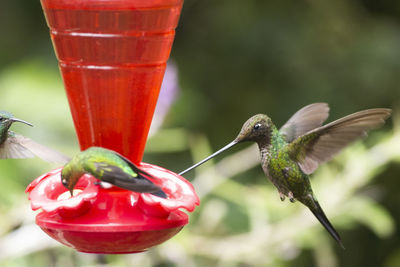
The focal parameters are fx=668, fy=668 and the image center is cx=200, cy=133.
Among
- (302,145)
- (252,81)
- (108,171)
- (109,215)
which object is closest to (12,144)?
(109,215)

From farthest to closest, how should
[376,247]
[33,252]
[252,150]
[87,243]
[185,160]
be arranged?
[376,247] < [185,160] < [252,150] < [33,252] < [87,243]

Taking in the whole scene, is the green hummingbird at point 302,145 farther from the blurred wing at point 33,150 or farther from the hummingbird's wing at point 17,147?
the hummingbird's wing at point 17,147

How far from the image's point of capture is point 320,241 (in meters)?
4.49

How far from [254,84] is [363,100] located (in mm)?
1021

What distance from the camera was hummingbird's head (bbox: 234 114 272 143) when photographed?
7.68ft

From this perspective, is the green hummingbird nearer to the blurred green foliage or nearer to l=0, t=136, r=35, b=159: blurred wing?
l=0, t=136, r=35, b=159: blurred wing

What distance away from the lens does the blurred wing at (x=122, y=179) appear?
1909 mm

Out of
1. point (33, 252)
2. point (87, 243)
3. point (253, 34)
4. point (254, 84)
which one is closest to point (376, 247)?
Result: point (254, 84)

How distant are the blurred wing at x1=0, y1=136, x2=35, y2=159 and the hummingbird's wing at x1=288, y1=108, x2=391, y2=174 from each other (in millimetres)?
1072

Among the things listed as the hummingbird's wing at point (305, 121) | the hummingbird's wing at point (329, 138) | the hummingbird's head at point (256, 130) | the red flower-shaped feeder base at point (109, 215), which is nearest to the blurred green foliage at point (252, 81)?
the hummingbird's wing at point (305, 121)

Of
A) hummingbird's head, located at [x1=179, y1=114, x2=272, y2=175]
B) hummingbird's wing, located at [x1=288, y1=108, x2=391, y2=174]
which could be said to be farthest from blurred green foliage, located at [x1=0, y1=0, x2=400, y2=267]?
hummingbird's head, located at [x1=179, y1=114, x2=272, y2=175]

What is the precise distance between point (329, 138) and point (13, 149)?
1.27 metres

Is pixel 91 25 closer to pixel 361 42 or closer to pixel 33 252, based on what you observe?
pixel 33 252

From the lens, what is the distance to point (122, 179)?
1.92 metres
